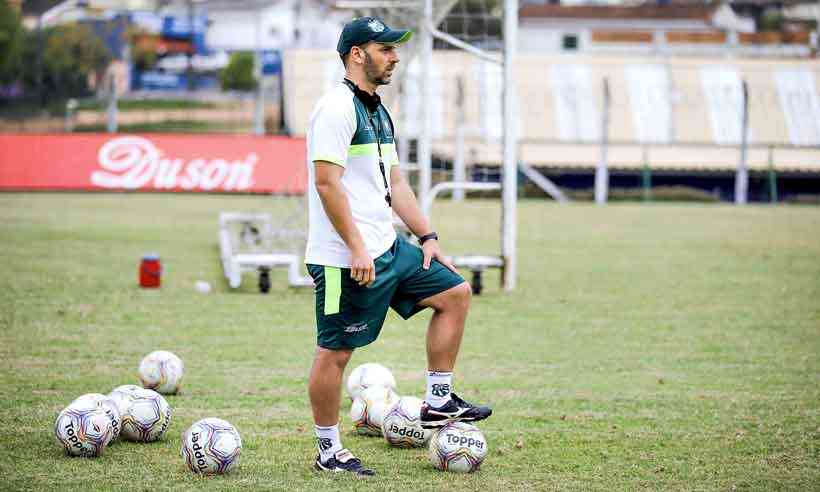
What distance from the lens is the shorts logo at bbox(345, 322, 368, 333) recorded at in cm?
607

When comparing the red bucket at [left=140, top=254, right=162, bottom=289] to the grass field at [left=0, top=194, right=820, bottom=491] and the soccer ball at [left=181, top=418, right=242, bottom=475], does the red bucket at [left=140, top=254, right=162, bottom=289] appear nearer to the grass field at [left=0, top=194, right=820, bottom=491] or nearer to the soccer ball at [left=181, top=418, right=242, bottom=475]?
the grass field at [left=0, top=194, right=820, bottom=491]

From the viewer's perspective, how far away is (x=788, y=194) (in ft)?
112

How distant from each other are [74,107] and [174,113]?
2.95 meters

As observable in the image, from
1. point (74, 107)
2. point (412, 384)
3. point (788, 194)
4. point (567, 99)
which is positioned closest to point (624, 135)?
point (567, 99)

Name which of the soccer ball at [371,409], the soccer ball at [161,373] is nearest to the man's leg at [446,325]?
the soccer ball at [371,409]

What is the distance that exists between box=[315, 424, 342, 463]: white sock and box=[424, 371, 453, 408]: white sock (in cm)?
55

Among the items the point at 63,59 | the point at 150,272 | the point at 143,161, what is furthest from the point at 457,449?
the point at 63,59

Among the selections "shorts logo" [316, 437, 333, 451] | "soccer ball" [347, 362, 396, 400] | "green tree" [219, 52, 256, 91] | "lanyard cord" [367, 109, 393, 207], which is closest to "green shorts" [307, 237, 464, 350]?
"lanyard cord" [367, 109, 393, 207]

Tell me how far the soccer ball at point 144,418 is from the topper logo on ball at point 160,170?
2131 cm

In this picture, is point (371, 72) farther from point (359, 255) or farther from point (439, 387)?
point (439, 387)

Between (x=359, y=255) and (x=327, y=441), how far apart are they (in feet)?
3.44

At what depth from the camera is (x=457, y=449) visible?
632 centimetres

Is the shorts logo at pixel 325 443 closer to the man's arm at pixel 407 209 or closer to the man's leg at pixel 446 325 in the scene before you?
the man's leg at pixel 446 325

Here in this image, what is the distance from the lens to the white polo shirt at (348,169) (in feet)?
19.4
